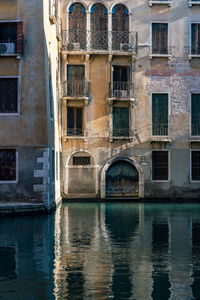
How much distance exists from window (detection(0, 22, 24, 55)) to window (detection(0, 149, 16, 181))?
4042 mm

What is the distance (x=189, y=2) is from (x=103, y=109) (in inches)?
294

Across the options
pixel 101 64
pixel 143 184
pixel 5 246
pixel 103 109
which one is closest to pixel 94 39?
pixel 101 64

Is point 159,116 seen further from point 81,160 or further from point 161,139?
point 81,160

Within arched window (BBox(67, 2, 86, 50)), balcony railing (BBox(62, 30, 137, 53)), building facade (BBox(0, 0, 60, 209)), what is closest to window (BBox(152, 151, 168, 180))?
balcony railing (BBox(62, 30, 137, 53))

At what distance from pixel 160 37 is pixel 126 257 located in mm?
17949

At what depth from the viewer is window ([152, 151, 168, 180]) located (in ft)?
86.2

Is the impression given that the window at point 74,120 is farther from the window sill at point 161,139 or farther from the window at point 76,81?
the window sill at point 161,139

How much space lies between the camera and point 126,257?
11117 millimetres

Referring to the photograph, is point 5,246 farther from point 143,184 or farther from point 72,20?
point 72,20

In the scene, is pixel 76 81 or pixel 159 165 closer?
pixel 76 81

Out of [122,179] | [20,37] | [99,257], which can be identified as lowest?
[99,257]

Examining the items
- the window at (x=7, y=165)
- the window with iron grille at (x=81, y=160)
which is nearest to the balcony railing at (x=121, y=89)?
the window with iron grille at (x=81, y=160)

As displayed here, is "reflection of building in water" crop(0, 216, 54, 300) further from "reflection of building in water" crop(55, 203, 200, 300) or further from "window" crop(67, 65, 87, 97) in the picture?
"window" crop(67, 65, 87, 97)

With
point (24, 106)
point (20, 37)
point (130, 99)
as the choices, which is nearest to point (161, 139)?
point (130, 99)
